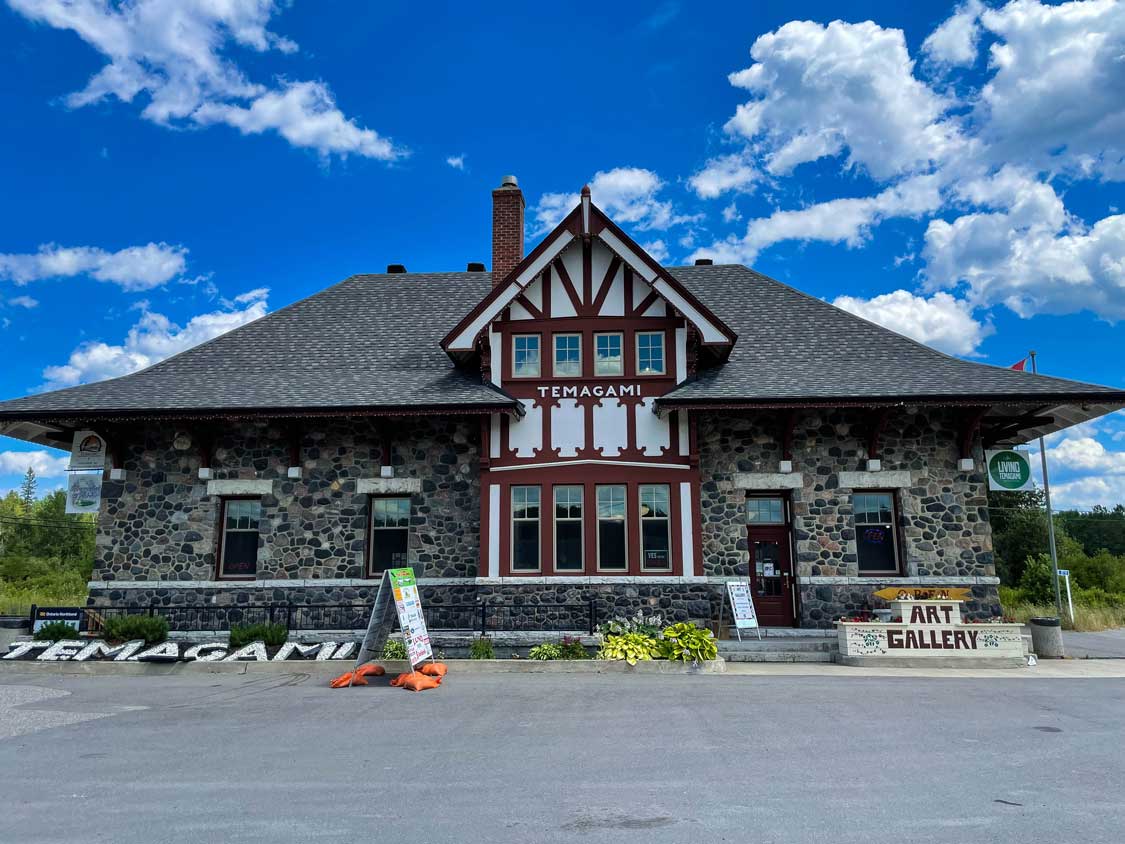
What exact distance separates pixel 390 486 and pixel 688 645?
7.03 metres

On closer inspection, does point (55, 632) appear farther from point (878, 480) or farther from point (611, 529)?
point (878, 480)

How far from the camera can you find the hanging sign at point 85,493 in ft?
53.9

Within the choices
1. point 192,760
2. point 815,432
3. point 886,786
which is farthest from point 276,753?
point 815,432

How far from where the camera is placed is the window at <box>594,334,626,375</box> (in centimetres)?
1625

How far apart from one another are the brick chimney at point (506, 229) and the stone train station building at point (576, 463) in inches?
121

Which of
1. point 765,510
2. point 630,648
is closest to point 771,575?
point 765,510

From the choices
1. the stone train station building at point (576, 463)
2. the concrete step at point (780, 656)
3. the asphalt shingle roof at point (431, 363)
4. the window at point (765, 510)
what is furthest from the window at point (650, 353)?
the concrete step at point (780, 656)

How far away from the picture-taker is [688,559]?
50.0 feet

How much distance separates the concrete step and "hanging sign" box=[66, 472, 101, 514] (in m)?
13.3

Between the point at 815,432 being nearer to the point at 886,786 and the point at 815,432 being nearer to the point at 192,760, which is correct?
the point at 886,786

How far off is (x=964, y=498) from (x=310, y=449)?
13529 millimetres

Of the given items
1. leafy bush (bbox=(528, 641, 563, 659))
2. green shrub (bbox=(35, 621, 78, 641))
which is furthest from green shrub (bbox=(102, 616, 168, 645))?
leafy bush (bbox=(528, 641, 563, 659))

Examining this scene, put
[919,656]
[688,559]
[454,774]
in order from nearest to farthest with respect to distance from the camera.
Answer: [454,774], [919,656], [688,559]

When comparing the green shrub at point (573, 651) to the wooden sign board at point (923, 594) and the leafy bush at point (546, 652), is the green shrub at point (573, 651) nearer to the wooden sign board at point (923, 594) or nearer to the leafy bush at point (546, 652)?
the leafy bush at point (546, 652)
